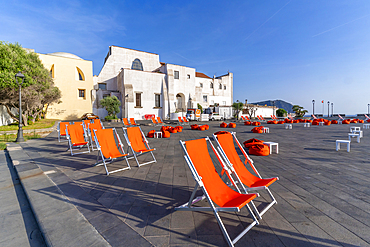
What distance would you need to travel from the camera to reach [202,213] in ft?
8.16

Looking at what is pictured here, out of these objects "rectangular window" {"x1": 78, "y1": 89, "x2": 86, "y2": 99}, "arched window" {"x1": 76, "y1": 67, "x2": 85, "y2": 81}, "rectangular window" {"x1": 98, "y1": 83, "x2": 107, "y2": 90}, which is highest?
"arched window" {"x1": 76, "y1": 67, "x2": 85, "y2": 81}

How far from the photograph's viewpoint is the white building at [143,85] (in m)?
28.4

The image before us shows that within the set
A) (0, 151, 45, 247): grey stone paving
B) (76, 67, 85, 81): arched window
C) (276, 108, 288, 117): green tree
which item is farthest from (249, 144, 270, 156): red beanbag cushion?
(276, 108, 288, 117): green tree

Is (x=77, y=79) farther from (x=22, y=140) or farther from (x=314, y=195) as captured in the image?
Result: (x=314, y=195)

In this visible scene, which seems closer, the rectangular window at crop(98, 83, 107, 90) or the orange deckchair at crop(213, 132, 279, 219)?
the orange deckchair at crop(213, 132, 279, 219)

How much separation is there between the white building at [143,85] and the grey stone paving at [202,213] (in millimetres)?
25038

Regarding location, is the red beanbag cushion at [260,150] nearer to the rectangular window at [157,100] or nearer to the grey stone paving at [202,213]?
the grey stone paving at [202,213]

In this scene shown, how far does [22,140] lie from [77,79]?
24.5 metres

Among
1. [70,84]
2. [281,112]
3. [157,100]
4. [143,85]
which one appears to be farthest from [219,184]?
[281,112]

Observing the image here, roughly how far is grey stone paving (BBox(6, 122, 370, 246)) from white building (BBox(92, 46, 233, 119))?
25.0m

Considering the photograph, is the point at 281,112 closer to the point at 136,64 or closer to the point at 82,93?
the point at 136,64

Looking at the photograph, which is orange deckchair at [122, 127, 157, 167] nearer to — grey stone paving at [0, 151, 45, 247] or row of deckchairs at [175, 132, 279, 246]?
grey stone paving at [0, 151, 45, 247]

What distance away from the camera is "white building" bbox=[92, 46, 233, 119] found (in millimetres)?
28359

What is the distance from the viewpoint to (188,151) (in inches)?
94.8
